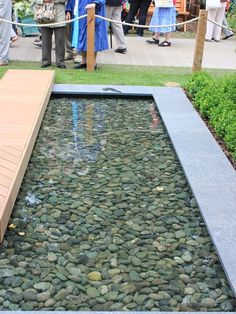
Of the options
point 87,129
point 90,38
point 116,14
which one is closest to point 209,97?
point 87,129

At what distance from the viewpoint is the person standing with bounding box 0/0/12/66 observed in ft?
26.8

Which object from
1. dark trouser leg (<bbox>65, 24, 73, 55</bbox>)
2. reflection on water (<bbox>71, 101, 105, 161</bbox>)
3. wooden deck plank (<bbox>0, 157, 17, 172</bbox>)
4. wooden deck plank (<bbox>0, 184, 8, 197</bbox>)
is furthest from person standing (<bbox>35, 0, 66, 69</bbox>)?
wooden deck plank (<bbox>0, 184, 8, 197</bbox>)

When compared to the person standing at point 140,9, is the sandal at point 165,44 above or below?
below

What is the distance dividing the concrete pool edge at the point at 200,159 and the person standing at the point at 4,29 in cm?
163

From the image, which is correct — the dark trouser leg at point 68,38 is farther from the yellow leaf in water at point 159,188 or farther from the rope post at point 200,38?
the yellow leaf in water at point 159,188

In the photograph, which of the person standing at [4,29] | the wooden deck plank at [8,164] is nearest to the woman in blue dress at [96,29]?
the person standing at [4,29]

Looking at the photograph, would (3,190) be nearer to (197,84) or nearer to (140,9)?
(197,84)

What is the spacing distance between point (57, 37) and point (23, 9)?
2.93m

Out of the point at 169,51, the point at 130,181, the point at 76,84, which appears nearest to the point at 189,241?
the point at 130,181

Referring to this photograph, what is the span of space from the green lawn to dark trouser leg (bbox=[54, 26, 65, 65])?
16 cm

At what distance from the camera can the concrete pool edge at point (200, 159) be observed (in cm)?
346

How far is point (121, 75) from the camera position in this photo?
27.1ft

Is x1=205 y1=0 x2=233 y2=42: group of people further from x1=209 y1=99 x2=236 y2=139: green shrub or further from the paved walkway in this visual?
x1=209 y1=99 x2=236 y2=139: green shrub

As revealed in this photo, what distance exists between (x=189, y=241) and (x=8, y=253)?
1.18 meters
